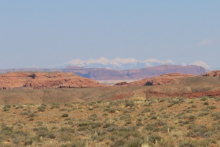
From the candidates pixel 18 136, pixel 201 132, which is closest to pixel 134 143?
pixel 201 132

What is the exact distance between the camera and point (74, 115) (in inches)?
1069

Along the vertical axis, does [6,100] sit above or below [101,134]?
below

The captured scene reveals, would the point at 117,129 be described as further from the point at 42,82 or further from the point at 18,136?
the point at 42,82

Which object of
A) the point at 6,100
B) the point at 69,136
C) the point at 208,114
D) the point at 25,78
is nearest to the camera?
the point at 69,136

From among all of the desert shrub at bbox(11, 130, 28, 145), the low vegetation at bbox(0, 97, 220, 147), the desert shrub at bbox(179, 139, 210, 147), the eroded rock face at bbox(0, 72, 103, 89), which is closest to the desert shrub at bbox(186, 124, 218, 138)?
the low vegetation at bbox(0, 97, 220, 147)

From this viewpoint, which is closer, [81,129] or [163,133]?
[163,133]

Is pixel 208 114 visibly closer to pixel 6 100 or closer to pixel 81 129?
pixel 81 129

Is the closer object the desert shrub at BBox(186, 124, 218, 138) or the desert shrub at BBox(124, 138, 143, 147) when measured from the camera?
the desert shrub at BBox(124, 138, 143, 147)

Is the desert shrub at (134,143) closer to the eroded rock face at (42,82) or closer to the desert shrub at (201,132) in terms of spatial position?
the desert shrub at (201,132)

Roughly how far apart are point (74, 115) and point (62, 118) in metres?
1.76

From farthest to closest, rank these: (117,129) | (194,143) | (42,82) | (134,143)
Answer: (42,82), (117,129), (194,143), (134,143)

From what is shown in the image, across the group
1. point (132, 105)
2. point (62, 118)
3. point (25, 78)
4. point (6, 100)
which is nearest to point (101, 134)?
point (62, 118)

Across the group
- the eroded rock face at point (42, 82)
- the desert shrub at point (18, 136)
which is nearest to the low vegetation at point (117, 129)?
the desert shrub at point (18, 136)

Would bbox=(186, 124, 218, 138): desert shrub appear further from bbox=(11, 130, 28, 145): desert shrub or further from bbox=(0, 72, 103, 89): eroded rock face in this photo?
bbox=(0, 72, 103, 89): eroded rock face
